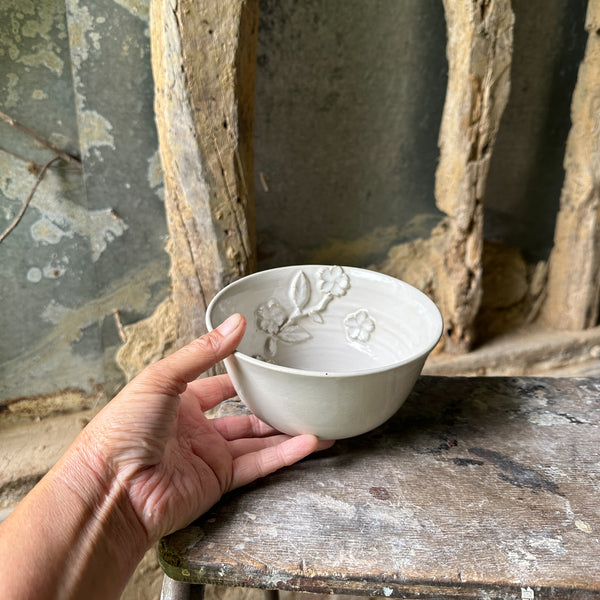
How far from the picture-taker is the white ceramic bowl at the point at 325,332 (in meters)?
0.79

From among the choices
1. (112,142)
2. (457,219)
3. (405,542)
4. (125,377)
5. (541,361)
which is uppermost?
(112,142)

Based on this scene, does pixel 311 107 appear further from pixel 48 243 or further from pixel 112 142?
pixel 48 243

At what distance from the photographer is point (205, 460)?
81cm

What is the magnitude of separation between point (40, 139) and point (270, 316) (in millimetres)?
980

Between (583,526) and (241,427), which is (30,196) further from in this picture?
(583,526)

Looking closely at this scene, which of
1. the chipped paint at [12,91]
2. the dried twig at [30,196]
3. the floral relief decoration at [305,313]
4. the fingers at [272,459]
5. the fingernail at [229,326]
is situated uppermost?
the chipped paint at [12,91]

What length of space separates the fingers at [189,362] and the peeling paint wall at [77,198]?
35.6 inches

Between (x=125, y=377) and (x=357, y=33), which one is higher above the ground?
(x=357, y=33)

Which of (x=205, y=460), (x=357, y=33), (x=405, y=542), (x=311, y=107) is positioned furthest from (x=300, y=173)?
(x=405, y=542)

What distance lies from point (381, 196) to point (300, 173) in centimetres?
34

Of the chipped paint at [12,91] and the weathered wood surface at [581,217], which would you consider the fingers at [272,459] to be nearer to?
the chipped paint at [12,91]

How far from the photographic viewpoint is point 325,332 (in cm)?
108

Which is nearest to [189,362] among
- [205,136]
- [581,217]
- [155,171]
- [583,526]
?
[583,526]

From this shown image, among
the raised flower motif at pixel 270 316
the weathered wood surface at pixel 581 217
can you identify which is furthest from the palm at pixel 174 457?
the weathered wood surface at pixel 581 217
